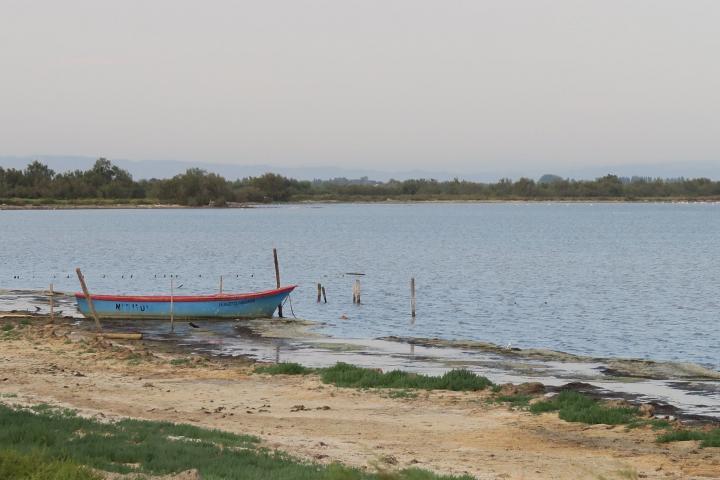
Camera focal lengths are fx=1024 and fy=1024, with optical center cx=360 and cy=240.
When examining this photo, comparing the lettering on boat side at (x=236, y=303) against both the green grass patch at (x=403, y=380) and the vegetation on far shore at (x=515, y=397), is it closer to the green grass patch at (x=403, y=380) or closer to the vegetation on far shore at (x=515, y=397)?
the vegetation on far shore at (x=515, y=397)

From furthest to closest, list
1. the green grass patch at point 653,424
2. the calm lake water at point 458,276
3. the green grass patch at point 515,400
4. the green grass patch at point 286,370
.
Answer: the calm lake water at point 458,276
the green grass patch at point 286,370
the green grass patch at point 515,400
the green grass patch at point 653,424

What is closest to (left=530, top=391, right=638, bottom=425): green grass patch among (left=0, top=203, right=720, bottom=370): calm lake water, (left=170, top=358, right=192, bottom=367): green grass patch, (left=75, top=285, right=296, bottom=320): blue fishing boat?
(left=170, top=358, right=192, bottom=367): green grass patch

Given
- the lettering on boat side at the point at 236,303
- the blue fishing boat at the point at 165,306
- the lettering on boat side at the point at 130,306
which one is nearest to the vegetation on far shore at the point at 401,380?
the blue fishing boat at the point at 165,306

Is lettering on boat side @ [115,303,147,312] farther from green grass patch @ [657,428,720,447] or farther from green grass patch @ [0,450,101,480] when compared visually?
green grass patch @ [0,450,101,480]

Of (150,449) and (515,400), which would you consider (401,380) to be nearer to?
(515,400)

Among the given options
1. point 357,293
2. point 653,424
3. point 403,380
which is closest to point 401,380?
point 403,380

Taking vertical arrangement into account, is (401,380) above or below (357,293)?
above

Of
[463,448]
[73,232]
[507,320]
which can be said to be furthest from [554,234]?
[463,448]

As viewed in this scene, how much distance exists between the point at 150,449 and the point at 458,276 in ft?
170

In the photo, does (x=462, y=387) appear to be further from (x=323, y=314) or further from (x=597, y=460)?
(x=323, y=314)

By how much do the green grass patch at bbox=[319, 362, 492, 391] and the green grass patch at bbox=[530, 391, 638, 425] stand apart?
2.12 m

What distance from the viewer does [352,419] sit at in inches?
716

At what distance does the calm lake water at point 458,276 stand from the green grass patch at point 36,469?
23.1m

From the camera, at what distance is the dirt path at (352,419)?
14.6 metres
